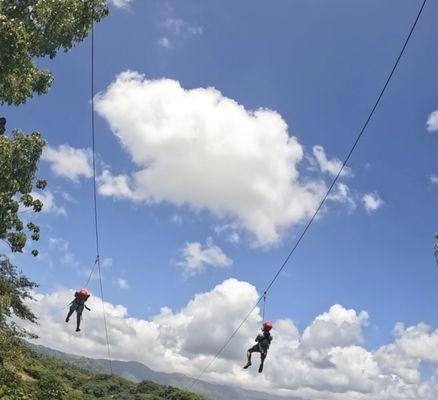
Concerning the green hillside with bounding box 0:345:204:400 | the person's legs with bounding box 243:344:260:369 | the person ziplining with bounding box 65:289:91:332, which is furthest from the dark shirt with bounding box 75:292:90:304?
the person's legs with bounding box 243:344:260:369

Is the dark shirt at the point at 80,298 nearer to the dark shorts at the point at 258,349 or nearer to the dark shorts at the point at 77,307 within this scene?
the dark shorts at the point at 77,307

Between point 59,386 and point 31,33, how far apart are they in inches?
1161

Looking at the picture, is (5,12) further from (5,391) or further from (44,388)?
(44,388)

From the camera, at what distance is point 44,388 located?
3656 cm

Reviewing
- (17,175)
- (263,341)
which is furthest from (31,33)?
(263,341)

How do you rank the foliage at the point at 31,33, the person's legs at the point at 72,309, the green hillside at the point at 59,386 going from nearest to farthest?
1. the foliage at the point at 31,33
2. the person's legs at the point at 72,309
3. the green hillside at the point at 59,386

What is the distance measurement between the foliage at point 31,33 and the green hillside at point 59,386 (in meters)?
14.2

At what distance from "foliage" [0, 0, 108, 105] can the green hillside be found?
14.2m

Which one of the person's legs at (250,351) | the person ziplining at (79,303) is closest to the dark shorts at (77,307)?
the person ziplining at (79,303)

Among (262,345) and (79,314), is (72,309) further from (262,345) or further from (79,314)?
(262,345)

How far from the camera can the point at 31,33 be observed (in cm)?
1938

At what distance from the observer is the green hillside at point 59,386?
29.0 m

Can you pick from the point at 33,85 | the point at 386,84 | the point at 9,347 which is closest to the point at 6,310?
the point at 9,347

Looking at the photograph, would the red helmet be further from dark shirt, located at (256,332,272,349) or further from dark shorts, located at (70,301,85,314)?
dark shorts, located at (70,301,85,314)
